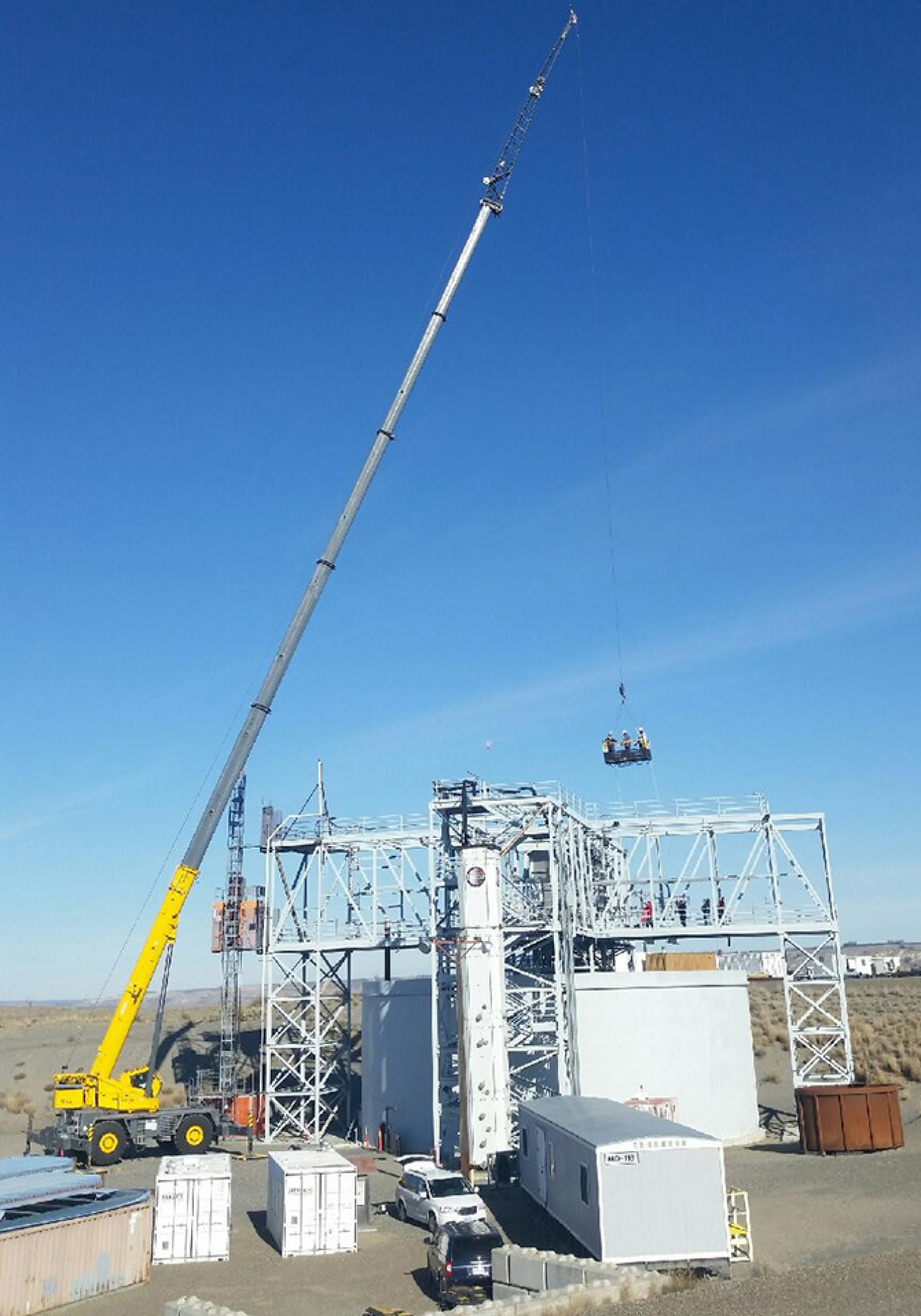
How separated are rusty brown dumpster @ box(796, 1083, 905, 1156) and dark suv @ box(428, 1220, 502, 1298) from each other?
61.8ft

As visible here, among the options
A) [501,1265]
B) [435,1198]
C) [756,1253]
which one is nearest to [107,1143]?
[435,1198]

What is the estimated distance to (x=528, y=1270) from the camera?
845 inches

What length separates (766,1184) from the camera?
32.7 metres

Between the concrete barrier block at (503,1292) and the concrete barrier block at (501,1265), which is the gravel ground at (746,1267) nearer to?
the concrete barrier block at (503,1292)

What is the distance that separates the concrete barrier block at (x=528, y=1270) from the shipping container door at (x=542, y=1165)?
6282mm

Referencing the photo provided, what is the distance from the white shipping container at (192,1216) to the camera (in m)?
25.9

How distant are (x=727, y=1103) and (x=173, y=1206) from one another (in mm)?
24797

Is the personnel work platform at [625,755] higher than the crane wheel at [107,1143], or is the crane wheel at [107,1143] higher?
the personnel work platform at [625,755]

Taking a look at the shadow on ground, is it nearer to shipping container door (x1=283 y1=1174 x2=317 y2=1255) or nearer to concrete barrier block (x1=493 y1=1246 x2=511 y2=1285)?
concrete barrier block (x1=493 y1=1246 x2=511 y2=1285)

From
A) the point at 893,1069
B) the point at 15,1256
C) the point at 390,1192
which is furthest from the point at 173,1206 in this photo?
the point at 893,1069

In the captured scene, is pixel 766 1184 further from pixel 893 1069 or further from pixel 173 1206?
pixel 893 1069

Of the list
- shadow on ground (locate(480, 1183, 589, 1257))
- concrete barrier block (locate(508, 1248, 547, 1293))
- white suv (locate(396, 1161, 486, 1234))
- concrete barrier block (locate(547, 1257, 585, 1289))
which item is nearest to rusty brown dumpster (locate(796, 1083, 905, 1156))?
shadow on ground (locate(480, 1183, 589, 1257))

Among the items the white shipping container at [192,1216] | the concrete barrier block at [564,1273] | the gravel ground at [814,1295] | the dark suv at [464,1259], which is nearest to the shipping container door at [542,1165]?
the dark suv at [464,1259]

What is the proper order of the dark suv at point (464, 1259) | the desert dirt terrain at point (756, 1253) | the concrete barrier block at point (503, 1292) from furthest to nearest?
the dark suv at point (464, 1259)
the concrete barrier block at point (503, 1292)
the desert dirt terrain at point (756, 1253)
